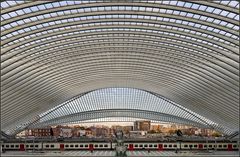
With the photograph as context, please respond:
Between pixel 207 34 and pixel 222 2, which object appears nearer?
pixel 222 2

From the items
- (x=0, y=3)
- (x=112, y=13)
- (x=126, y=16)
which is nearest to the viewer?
(x=0, y=3)

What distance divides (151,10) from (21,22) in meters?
15.4

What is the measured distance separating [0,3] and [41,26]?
10038 mm

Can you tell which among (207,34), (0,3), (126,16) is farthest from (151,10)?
(0,3)

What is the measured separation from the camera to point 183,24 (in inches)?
1935

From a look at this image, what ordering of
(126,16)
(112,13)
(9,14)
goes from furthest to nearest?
1. (126,16)
2. (112,13)
3. (9,14)

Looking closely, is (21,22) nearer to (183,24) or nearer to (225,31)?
(183,24)

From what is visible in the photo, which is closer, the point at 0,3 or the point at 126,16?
the point at 0,3

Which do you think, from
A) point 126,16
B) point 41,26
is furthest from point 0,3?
point 126,16

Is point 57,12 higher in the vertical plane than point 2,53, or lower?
higher

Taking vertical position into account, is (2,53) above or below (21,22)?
below

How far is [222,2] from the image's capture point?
130 feet

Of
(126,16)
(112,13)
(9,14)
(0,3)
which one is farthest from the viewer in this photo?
(126,16)

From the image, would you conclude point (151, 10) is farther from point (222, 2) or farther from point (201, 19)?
point (222, 2)
